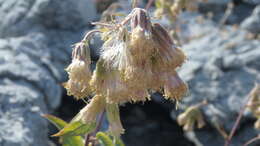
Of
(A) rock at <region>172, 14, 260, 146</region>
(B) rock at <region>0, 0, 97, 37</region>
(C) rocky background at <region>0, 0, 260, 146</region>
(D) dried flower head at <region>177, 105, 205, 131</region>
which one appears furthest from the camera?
(B) rock at <region>0, 0, 97, 37</region>

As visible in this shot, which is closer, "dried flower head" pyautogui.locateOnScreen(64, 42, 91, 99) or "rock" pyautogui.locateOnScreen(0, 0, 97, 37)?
"dried flower head" pyautogui.locateOnScreen(64, 42, 91, 99)

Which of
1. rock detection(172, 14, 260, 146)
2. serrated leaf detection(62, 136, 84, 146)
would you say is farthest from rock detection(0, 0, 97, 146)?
rock detection(172, 14, 260, 146)

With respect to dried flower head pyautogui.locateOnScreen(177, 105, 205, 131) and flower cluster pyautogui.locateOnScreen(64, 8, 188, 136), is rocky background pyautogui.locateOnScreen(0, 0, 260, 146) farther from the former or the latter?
flower cluster pyautogui.locateOnScreen(64, 8, 188, 136)

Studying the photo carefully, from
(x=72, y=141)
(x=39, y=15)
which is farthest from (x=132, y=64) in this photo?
(x=39, y=15)

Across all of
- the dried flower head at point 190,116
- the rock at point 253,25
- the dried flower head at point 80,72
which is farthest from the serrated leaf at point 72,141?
the rock at point 253,25

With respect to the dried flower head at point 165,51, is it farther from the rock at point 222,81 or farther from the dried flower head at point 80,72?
the rock at point 222,81

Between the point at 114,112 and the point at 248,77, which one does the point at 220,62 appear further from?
the point at 114,112
